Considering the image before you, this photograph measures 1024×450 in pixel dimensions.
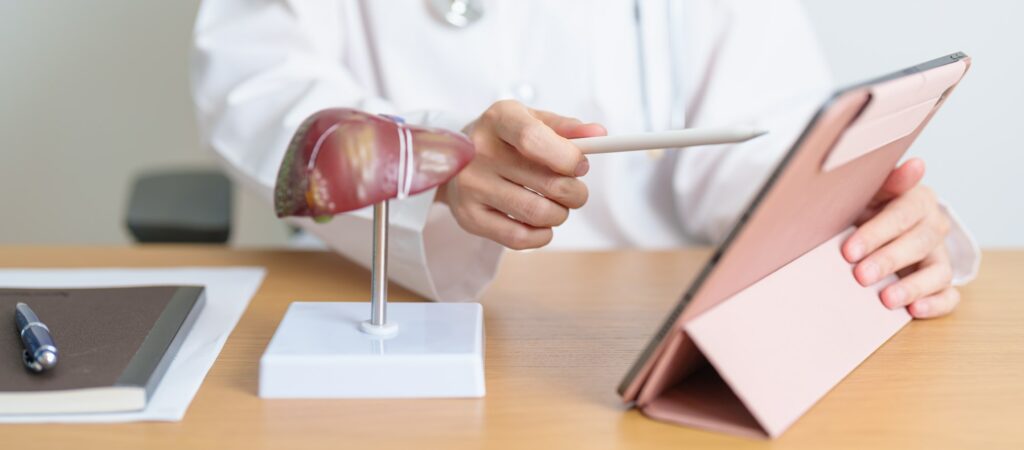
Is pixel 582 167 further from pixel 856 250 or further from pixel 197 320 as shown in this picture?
→ pixel 197 320

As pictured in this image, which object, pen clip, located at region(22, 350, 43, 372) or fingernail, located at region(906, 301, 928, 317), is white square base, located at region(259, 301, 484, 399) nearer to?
pen clip, located at region(22, 350, 43, 372)

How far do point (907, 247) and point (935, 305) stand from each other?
6cm

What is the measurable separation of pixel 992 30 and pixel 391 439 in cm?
148

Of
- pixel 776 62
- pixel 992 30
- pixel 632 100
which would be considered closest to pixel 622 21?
pixel 632 100

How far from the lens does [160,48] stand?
1816 mm

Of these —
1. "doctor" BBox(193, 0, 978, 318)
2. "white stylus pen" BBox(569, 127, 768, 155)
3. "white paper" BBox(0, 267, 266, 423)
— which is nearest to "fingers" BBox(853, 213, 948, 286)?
"doctor" BBox(193, 0, 978, 318)

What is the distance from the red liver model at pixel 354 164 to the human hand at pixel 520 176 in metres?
0.11

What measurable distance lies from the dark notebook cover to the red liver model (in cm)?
15

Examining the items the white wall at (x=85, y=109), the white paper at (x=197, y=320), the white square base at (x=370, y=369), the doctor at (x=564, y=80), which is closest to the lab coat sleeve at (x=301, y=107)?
the doctor at (x=564, y=80)

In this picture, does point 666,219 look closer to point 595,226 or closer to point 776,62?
point 595,226

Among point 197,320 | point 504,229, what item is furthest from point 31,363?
point 504,229

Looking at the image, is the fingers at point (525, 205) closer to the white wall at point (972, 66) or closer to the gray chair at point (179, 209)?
the gray chair at point (179, 209)

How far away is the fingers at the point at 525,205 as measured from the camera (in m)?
0.74

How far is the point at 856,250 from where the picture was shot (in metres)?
0.75
